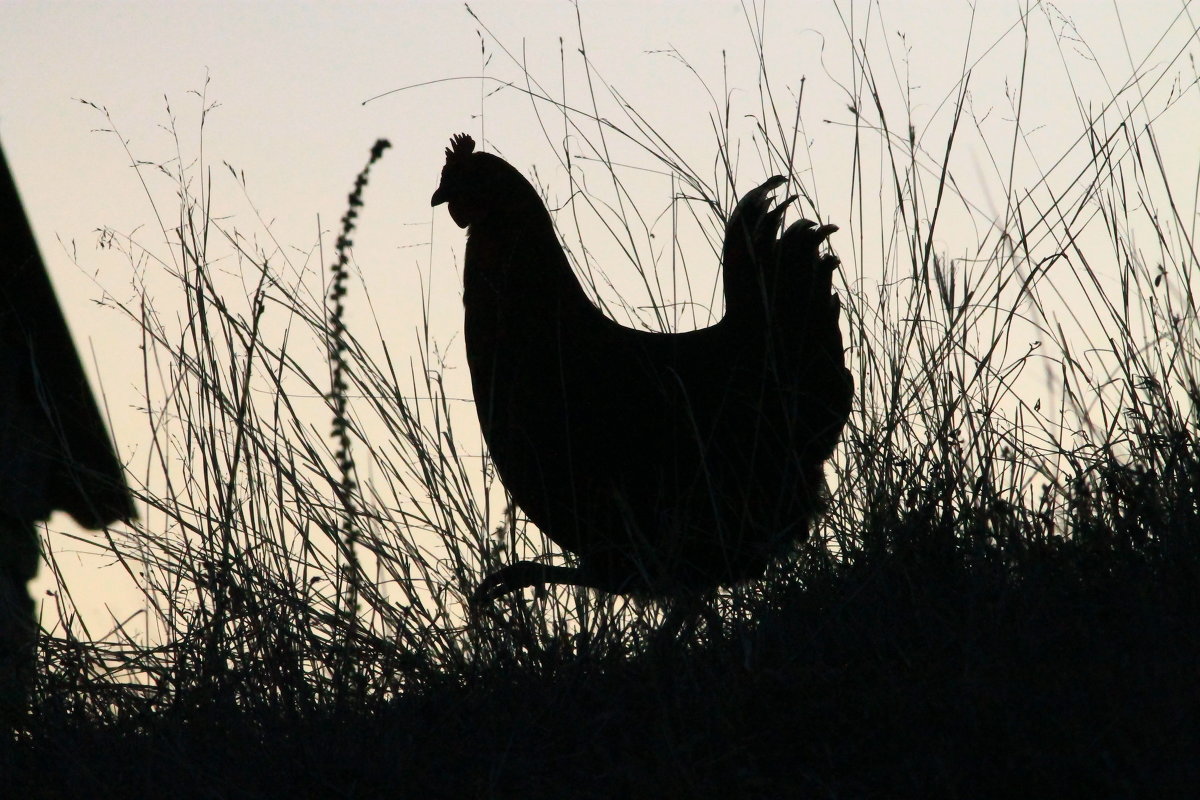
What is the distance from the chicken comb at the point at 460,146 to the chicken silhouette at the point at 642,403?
0.45m

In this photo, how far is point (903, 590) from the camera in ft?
6.96

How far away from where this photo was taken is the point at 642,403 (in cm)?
286

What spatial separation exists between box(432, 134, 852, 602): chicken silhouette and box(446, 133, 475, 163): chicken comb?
1.47 ft

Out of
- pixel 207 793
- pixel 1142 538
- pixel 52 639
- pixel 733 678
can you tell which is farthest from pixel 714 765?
pixel 52 639

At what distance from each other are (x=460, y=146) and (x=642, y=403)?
1.26m

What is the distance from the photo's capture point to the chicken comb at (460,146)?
3484 mm

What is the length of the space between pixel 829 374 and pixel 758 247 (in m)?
0.42

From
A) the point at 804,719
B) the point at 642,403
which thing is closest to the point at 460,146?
the point at 642,403

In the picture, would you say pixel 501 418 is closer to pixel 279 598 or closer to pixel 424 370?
pixel 424 370


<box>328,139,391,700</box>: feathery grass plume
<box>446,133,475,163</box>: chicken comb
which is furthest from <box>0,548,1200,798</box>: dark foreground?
<box>446,133,475,163</box>: chicken comb

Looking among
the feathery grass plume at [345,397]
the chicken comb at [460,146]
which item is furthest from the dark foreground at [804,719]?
the chicken comb at [460,146]

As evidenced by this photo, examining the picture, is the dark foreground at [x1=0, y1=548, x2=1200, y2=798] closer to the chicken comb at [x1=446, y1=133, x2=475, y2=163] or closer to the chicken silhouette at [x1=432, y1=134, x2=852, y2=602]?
the chicken silhouette at [x1=432, y1=134, x2=852, y2=602]

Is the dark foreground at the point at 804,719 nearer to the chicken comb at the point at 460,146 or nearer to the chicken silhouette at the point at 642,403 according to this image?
the chicken silhouette at the point at 642,403

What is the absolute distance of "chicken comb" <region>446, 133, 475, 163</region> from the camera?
3.48 m
